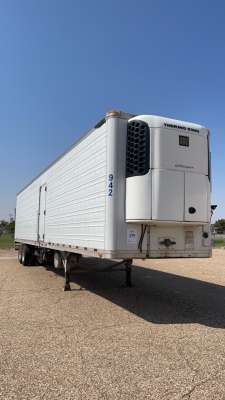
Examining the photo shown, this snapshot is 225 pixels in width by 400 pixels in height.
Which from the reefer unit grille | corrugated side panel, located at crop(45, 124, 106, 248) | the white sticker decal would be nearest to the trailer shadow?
corrugated side panel, located at crop(45, 124, 106, 248)

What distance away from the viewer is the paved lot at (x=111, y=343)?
364cm

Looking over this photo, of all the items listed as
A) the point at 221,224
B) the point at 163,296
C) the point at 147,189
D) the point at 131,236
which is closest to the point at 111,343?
the point at 131,236

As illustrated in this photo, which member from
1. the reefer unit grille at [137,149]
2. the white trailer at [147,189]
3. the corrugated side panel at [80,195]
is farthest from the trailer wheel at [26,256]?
the reefer unit grille at [137,149]

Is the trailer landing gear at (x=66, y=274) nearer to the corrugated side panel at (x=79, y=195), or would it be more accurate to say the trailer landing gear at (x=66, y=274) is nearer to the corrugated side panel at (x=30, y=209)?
the corrugated side panel at (x=79, y=195)

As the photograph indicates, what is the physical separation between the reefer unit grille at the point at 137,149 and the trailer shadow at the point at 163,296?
2788 millimetres

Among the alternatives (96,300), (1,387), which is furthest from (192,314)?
(1,387)

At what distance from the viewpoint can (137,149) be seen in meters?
6.49

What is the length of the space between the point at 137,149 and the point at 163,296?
13.4 ft

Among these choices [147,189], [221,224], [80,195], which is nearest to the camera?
[147,189]

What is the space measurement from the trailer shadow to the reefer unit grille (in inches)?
110

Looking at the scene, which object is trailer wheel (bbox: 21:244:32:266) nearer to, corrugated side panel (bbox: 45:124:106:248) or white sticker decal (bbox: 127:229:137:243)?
corrugated side panel (bbox: 45:124:106:248)

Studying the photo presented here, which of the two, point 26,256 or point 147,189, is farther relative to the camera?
point 26,256

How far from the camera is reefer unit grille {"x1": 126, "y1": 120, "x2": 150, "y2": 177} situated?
641 centimetres

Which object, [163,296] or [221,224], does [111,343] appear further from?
[221,224]
